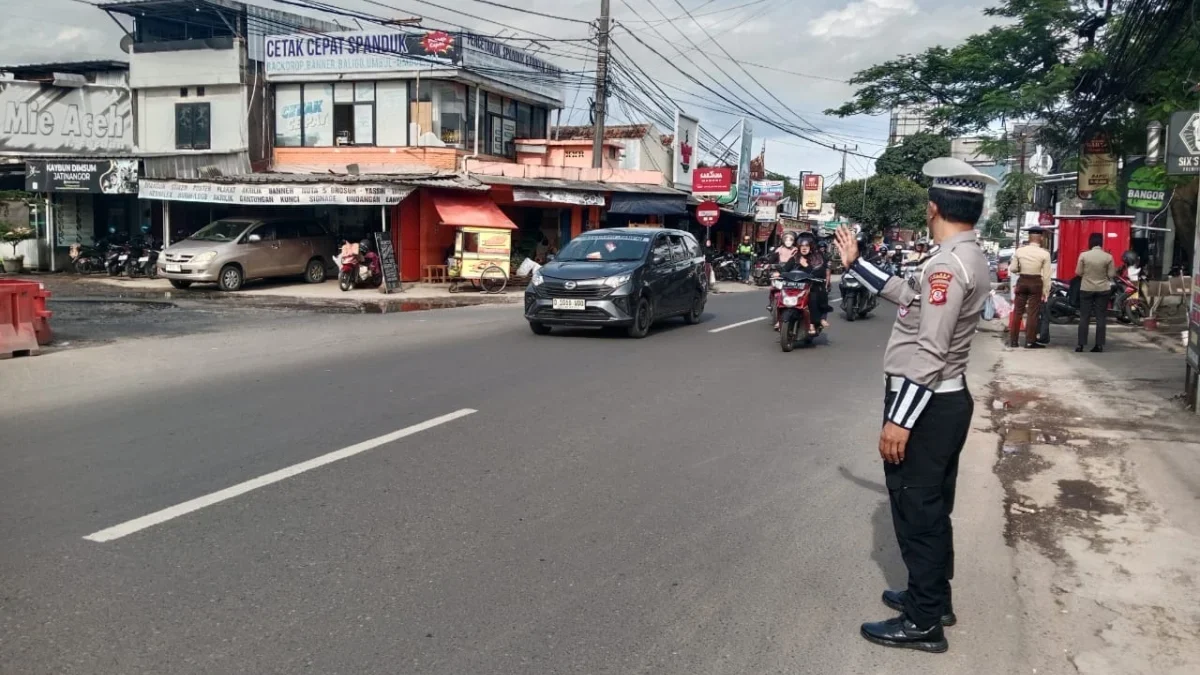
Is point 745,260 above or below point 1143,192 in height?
below

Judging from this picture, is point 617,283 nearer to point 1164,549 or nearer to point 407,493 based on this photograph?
point 407,493

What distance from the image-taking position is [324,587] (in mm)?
4414

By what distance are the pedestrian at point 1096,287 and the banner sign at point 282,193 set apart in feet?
52.2

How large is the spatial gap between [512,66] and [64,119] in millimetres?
14089

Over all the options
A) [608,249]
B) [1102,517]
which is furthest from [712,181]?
[1102,517]

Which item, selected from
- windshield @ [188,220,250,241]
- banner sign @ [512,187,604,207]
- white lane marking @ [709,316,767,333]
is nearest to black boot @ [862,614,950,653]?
white lane marking @ [709,316,767,333]

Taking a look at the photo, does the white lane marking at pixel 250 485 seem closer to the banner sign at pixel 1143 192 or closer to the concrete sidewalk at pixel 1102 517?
the concrete sidewalk at pixel 1102 517

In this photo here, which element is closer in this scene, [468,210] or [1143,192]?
[1143,192]

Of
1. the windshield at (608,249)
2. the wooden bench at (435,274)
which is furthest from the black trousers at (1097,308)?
the wooden bench at (435,274)

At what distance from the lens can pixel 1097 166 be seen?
1797cm

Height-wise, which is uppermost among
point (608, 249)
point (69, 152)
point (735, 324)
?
point (69, 152)

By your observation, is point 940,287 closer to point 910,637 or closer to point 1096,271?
point 910,637

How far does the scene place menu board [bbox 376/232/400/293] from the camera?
23.6 metres

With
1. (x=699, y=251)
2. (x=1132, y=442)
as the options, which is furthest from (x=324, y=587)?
(x=699, y=251)
